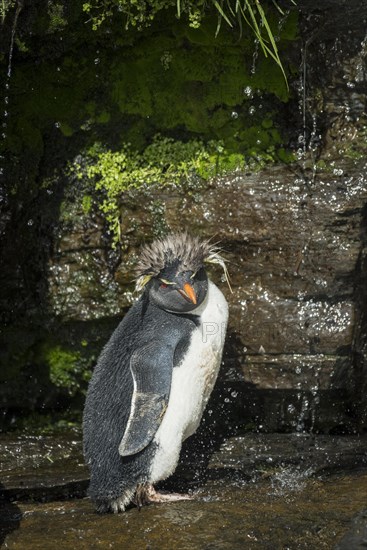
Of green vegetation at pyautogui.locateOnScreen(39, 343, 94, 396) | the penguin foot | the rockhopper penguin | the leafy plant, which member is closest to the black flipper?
the rockhopper penguin

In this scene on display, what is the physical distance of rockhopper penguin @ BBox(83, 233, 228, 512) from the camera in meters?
4.35

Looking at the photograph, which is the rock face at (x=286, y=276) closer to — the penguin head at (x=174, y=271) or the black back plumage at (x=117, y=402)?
the penguin head at (x=174, y=271)

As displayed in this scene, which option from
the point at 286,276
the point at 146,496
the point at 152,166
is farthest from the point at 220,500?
the point at 152,166

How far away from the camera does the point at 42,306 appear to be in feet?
18.5

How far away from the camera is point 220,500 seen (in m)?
4.36

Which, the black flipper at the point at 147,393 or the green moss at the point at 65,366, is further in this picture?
the green moss at the point at 65,366

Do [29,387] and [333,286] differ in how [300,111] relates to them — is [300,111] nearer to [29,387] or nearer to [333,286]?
[333,286]

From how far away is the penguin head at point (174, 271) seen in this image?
4602mm

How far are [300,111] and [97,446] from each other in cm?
217

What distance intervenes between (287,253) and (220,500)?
151 cm

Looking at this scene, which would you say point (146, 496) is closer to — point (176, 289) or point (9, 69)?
point (176, 289)

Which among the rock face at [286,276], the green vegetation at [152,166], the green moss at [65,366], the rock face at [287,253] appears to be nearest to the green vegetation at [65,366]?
the green moss at [65,366]

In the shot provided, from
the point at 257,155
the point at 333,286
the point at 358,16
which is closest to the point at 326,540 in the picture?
the point at 333,286

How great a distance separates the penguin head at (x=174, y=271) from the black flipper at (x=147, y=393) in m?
0.24
